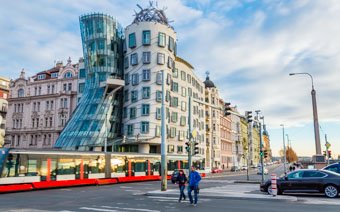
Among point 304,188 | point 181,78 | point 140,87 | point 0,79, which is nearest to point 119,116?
point 140,87

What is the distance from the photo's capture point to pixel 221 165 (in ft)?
293

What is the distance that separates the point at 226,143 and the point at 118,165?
67.5m

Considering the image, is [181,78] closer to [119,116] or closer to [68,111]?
[119,116]

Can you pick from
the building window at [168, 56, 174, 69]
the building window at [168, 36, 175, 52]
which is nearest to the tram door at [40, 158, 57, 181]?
the building window at [168, 56, 174, 69]

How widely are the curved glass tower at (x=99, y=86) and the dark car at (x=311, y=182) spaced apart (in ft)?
127

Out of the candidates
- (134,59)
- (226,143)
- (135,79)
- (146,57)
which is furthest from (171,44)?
(226,143)

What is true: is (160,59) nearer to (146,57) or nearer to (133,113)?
(146,57)

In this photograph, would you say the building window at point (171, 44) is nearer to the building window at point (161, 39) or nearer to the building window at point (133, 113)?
the building window at point (161, 39)

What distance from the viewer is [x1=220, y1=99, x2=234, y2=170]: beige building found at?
93.1m

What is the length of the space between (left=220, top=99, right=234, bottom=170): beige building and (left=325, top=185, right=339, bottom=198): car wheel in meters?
73.3

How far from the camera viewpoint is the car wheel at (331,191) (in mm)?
17688

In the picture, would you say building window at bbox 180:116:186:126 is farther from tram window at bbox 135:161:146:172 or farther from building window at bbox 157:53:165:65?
tram window at bbox 135:161:146:172

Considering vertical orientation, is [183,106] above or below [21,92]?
below

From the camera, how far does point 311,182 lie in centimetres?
1822
